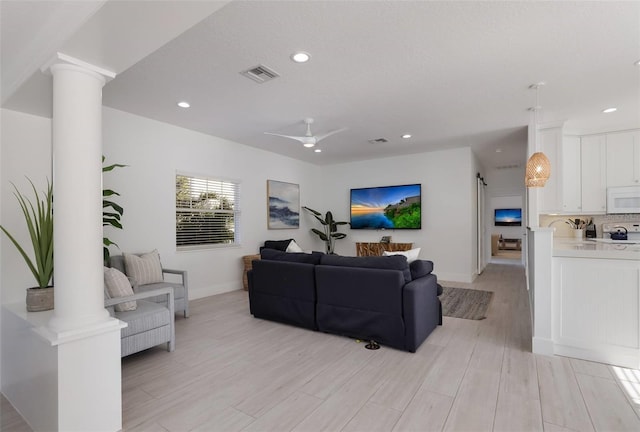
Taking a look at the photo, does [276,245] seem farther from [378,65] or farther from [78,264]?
[78,264]

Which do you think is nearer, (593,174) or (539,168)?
(539,168)

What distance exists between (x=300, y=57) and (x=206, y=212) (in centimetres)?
334

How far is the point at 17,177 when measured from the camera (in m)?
2.78

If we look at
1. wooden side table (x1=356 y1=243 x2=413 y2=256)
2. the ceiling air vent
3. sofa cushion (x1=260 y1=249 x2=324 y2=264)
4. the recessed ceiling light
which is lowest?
wooden side table (x1=356 y1=243 x2=413 y2=256)

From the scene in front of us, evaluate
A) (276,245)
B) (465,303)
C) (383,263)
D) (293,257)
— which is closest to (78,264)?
(293,257)

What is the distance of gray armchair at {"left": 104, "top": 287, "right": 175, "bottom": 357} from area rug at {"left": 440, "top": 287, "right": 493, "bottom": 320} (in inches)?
130

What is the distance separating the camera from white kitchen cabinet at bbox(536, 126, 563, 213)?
4852 millimetres

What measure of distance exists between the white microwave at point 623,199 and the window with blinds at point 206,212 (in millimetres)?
5921

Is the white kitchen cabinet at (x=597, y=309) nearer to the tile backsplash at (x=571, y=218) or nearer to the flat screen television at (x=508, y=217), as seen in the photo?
the tile backsplash at (x=571, y=218)

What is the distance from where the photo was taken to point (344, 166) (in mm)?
7891

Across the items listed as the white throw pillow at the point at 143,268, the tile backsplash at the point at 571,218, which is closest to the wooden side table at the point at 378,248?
the tile backsplash at the point at 571,218

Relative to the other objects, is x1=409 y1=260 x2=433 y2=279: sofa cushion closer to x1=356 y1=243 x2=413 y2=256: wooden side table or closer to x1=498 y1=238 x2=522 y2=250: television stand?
x1=356 y1=243 x2=413 y2=256: wooden side table

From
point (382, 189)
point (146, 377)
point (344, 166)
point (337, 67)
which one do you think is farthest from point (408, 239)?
point (146, 377)

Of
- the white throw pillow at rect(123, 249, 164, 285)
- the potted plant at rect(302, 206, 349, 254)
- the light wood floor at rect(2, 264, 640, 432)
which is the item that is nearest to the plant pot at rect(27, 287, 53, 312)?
the light wood floor at rect(2, 264, 640, 432)
